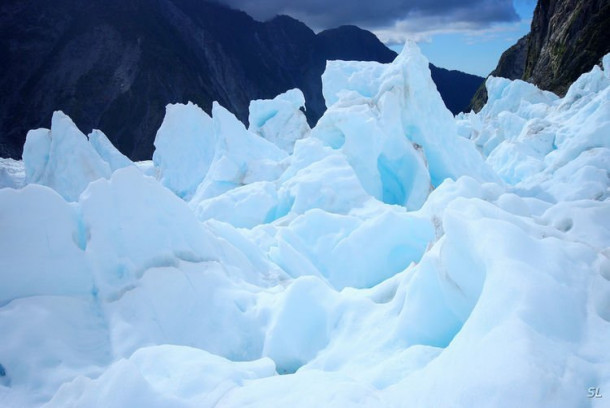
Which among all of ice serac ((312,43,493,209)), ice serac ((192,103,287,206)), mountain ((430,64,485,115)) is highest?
mountain ((430,64,485,115))

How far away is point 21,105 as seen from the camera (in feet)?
179

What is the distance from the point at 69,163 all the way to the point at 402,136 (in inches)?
400

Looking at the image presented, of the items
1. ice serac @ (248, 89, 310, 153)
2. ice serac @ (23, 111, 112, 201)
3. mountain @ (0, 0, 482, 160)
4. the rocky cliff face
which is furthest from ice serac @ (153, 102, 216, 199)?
mountain @ (0, 0, 482, 160)

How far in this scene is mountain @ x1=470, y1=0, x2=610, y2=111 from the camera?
116 feet

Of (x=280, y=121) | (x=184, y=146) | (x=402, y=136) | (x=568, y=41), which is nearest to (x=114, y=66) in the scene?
(x=280, y=121)

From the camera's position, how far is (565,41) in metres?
38.8

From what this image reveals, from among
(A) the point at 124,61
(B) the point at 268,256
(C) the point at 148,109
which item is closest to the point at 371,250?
(B) the point at 268,256

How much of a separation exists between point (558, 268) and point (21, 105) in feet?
213

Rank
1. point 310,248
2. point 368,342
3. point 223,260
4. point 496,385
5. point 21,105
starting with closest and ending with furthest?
point 496,385, point 368,342, point 223,260, point 310,248, point 21,105

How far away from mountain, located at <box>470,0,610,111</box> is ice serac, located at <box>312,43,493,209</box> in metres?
29.1

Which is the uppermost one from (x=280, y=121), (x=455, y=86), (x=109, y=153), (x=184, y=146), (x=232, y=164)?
(x=455, y=86)

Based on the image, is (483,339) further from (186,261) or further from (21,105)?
Answer: (21,105)

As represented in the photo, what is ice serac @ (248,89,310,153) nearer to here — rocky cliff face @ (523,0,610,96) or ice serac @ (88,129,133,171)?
ice serac @ (88,129,133,171)

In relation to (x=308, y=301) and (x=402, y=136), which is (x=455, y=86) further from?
(x=308, y=301)
